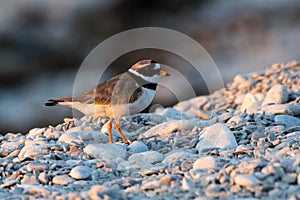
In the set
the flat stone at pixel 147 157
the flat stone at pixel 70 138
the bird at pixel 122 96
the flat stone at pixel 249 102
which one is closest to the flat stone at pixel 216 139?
the flat stone at pixel 147 157

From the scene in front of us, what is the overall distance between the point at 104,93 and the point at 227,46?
38.6 feet

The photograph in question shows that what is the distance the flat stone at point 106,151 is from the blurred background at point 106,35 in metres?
9.23

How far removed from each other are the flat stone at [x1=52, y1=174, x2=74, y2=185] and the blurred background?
9.77 m

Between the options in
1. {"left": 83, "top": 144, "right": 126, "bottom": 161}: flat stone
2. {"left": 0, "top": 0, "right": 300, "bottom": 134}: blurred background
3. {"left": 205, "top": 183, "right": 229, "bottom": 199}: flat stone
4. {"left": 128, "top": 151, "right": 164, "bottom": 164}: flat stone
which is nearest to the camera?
{"left": 205, "top": 183, "right": 229, "bottom": 199}: flat stone

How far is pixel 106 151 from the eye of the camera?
4.64 metres

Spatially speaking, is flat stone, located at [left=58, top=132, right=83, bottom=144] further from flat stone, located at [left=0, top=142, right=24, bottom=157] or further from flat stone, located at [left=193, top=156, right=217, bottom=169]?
flat stone, located at [left=193, top=156, right=217, bottom=169]

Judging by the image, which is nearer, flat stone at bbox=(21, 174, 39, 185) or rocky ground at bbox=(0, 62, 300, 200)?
rocky ground at bbox=(0, 62, 300, 200)

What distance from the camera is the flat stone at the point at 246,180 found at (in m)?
3.45

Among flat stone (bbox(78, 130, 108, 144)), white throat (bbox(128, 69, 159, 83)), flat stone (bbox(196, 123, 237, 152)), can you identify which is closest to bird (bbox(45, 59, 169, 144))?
white throat (bbox(128, 69, 159, 83))

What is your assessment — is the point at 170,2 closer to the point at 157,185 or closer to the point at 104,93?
the point at 104,93

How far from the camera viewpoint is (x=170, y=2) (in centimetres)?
1872

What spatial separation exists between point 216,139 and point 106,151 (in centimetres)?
90

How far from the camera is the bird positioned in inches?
207

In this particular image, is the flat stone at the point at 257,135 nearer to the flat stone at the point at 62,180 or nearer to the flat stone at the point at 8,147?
the flat stone at the point at 62,180
